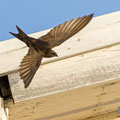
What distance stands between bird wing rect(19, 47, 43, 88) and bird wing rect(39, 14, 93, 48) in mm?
85

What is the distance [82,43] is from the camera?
59.9 inches

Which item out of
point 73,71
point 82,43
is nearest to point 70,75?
point 73,71

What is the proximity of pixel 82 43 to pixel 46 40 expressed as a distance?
0.24 meters

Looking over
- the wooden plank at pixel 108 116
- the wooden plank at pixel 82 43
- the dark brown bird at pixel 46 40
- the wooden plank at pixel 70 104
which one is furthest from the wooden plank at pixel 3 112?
the wooden plank at pixel 108 116

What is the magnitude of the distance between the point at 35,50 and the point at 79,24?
0.19 m

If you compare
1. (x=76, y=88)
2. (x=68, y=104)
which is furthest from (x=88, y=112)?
(x=76, y=88)

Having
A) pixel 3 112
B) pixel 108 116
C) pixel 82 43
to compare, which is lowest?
pixel 108 116

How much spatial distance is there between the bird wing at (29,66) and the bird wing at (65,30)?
85 mm

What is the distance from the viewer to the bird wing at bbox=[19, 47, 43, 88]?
3.70 ft

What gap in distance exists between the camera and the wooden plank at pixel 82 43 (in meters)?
1.48

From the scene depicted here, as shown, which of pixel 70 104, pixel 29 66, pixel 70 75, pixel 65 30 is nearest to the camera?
pixel 29 66

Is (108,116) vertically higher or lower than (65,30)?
lower

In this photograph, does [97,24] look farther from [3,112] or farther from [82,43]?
[3,112]

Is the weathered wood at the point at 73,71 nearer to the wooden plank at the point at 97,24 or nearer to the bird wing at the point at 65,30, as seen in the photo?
the wooden plank at the point at 97,24
